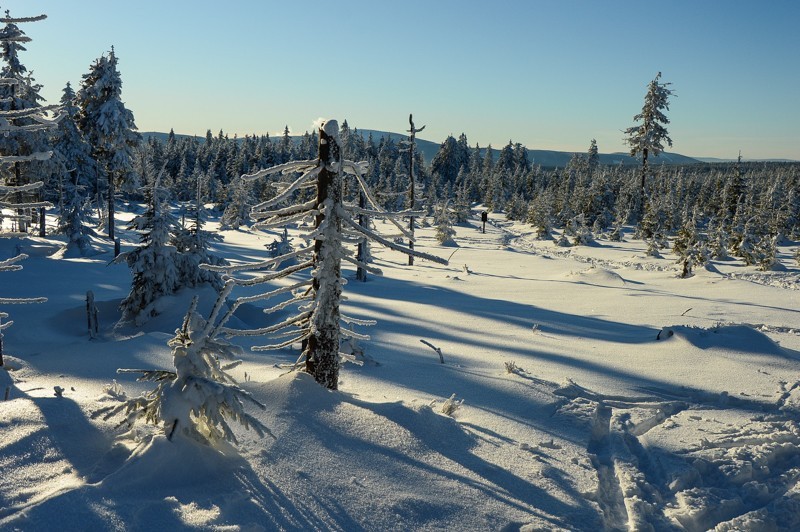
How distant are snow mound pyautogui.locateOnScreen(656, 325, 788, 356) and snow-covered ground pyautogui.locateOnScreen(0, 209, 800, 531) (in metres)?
0.04

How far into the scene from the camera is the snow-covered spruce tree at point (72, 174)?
3212cm

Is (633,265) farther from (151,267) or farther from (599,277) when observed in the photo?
(151,267)

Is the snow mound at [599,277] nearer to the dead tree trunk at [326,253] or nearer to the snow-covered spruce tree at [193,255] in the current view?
the snow-covered spruce tree at [193,255]

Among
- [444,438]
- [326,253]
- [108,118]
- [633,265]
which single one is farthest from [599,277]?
[108,118]

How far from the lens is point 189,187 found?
244 feet

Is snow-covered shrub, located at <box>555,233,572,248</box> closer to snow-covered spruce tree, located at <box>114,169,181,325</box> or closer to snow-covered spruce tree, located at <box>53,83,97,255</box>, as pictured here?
snow-covered spruce tree, located at <box>114,169,181,325</box>

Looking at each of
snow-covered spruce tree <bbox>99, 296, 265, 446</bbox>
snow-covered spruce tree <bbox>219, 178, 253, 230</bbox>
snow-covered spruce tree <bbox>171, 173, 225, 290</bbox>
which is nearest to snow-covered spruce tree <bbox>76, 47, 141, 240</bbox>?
snow-covered spruce tree <bbox>171, 173, 225, 290</bbox>

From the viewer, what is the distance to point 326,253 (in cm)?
554

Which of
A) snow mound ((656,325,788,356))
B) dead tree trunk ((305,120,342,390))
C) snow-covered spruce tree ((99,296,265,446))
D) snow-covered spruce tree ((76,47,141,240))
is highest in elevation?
snow-covered spruce tree ((76,47,141,240))

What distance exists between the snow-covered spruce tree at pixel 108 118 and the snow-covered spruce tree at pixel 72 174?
2421mm

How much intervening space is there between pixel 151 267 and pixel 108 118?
18.7 m

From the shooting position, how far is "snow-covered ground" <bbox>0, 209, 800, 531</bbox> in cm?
363

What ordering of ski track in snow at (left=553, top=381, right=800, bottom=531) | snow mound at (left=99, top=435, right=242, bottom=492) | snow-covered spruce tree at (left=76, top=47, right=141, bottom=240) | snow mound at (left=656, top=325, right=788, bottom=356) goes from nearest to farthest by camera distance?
snow mound at (left=99, top=435, right=242, bottom=492) < ski track in snow at (left=553, top=381, right=800, bottom=531) < snow mound at (left=656, top=325, right=788, bottom=356) < snow-covered spruce tree at (left=76, top=47, right=141, bottom=240)

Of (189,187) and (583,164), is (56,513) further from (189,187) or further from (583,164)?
(583,164)
